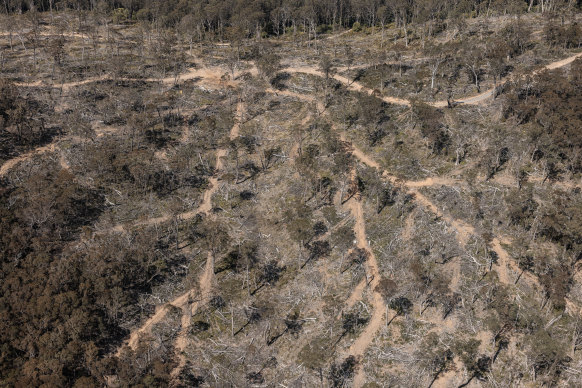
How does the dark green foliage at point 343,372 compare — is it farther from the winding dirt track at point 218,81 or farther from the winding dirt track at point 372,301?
the winding dirt track at point 218,81

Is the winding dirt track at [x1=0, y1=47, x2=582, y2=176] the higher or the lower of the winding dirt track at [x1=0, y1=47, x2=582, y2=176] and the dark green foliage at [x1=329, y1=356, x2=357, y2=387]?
the higher

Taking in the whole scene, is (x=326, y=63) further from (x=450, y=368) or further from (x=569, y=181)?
(x=450, y=368)

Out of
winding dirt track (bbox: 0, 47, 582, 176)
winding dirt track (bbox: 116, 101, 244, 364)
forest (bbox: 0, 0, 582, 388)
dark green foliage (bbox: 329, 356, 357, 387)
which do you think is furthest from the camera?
winding dirt track (bbox: 0, 47, 582, 176)

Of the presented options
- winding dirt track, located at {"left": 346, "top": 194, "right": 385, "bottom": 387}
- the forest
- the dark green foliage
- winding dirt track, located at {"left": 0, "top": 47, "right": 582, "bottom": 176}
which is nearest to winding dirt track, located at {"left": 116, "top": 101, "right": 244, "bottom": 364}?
the forest

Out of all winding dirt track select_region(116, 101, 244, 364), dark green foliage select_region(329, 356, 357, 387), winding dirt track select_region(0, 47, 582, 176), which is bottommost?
dark green foliage select_region(329, 356, 357, 387)

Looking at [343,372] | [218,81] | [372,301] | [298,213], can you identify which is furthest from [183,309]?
[218,81]

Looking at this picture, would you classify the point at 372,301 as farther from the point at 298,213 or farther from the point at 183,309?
the point at 183,309

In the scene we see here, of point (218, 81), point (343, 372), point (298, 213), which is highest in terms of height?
point (218, 81)

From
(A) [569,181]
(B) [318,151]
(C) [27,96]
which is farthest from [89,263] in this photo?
(A) [569,181]

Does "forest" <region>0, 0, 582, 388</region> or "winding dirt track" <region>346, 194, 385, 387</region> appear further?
"winding dirt track" <region>346, 194, 385, 387</region>

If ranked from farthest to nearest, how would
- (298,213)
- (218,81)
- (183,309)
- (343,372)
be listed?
(218,81), (298,213), (183,309), (343,372)

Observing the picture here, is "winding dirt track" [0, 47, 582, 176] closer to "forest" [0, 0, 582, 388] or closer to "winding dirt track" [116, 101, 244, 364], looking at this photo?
"forest" [0, 0, 582, 388]
